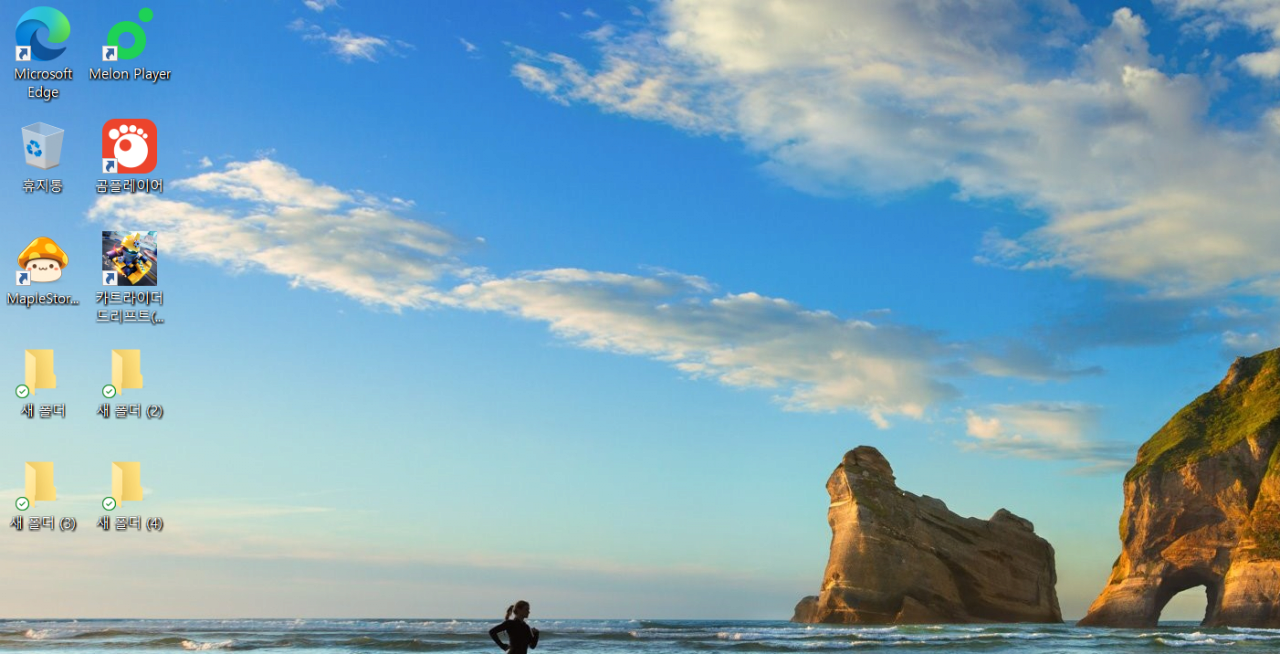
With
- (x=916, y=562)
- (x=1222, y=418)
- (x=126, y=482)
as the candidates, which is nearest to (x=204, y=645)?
(x=126, y=482)

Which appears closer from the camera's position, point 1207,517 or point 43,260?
point 43,260

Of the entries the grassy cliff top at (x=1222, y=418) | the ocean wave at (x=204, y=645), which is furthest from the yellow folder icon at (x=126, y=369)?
the grassy cliff top at (x=1222, y=418)

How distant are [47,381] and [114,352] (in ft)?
3.95

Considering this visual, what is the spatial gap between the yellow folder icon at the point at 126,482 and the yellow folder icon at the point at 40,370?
1.81 m

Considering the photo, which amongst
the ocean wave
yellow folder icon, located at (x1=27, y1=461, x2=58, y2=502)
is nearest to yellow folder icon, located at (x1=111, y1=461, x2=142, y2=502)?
yellow folder icon, located at (x1=27, y1=461, x2=58, y2=502)

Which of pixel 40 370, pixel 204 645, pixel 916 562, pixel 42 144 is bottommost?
pixel 204 645

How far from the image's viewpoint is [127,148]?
18469 mm

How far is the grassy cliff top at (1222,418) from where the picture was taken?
65688 mm

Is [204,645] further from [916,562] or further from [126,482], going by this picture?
[916,562]

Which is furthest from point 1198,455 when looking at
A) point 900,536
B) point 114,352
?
point 114,352

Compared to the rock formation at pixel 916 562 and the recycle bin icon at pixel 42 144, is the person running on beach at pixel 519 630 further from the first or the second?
the rock formation at pixel 916 562

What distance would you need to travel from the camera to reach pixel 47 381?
57.9 ft

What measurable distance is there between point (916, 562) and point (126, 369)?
58196 mm

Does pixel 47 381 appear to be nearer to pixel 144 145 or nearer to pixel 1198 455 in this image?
pixel 144 145
